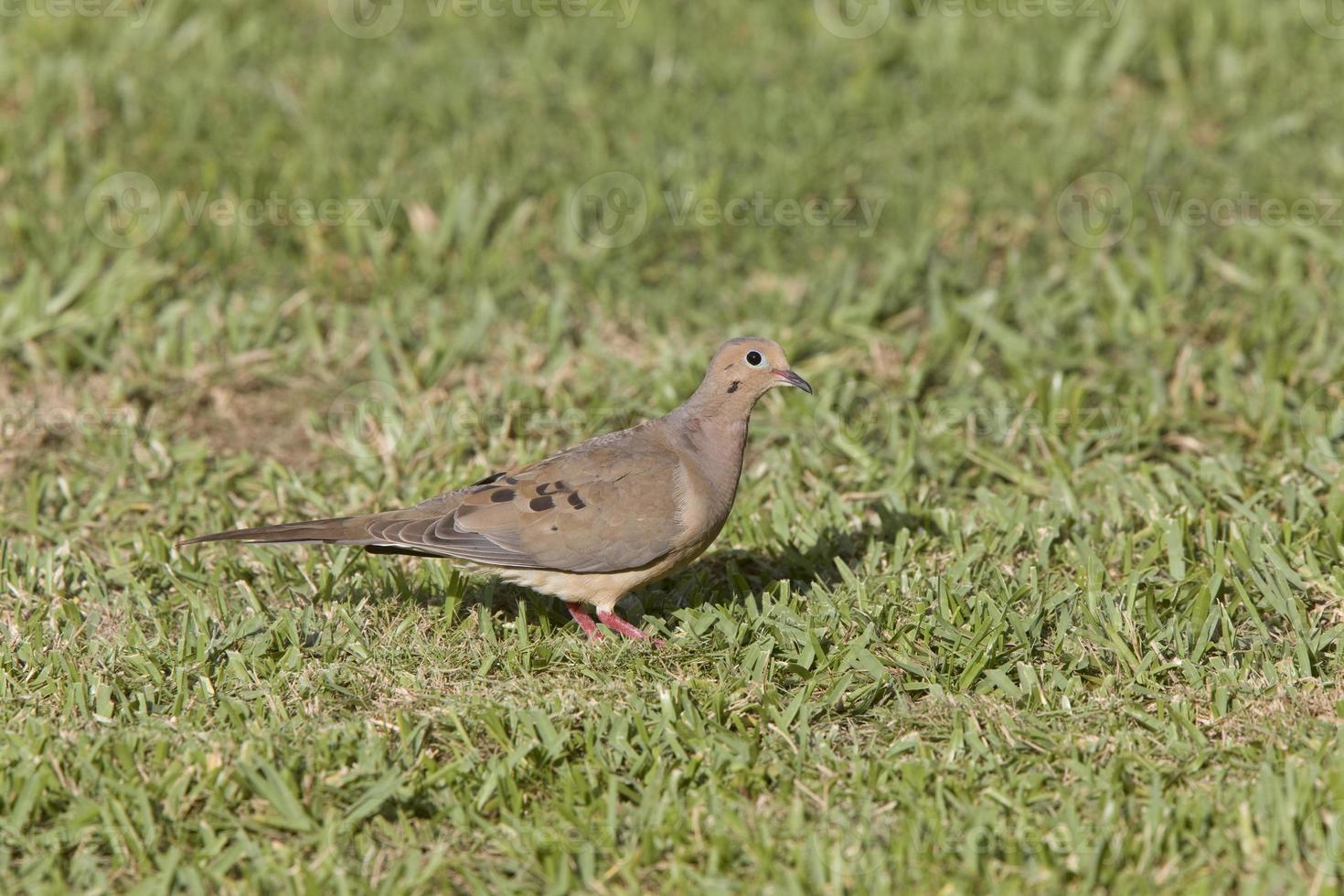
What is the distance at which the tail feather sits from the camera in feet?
15.2

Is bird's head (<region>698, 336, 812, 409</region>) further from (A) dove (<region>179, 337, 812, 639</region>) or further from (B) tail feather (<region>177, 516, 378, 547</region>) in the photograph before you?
(B) tail feather (<region>177, 516, 378, 547</region>)

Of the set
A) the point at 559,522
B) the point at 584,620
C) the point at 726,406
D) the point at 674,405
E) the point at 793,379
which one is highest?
the point at 793,379

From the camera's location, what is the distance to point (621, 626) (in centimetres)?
497

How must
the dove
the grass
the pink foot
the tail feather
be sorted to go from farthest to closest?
the pink foot, the dove, the tail feather, the grass

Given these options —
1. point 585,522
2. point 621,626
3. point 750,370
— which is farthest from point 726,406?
point 621,626

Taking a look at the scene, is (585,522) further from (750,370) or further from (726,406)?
(750,370)

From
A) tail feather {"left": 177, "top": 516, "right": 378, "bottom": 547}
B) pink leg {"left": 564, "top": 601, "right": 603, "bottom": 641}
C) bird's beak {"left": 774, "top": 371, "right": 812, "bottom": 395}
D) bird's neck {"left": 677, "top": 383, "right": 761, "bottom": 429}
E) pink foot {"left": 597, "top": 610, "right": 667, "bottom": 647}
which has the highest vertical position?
bird's beak {"left": 774, "top": 371, "right": 812, "bottom": 395}

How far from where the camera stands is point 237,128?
8.42 m

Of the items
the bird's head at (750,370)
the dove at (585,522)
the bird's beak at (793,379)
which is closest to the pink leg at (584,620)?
the dove at (585,522)

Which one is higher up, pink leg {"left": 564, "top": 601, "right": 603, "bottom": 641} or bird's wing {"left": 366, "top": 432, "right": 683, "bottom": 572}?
bird's wing {"left": 366, "top": 432, "right": 683, "bottom": 572}

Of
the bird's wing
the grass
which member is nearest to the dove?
the bird's wing

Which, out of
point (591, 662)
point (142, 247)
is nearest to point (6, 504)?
point (142, 247)

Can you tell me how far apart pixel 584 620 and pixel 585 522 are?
41cm

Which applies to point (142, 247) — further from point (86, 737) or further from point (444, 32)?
point (86, 737)
